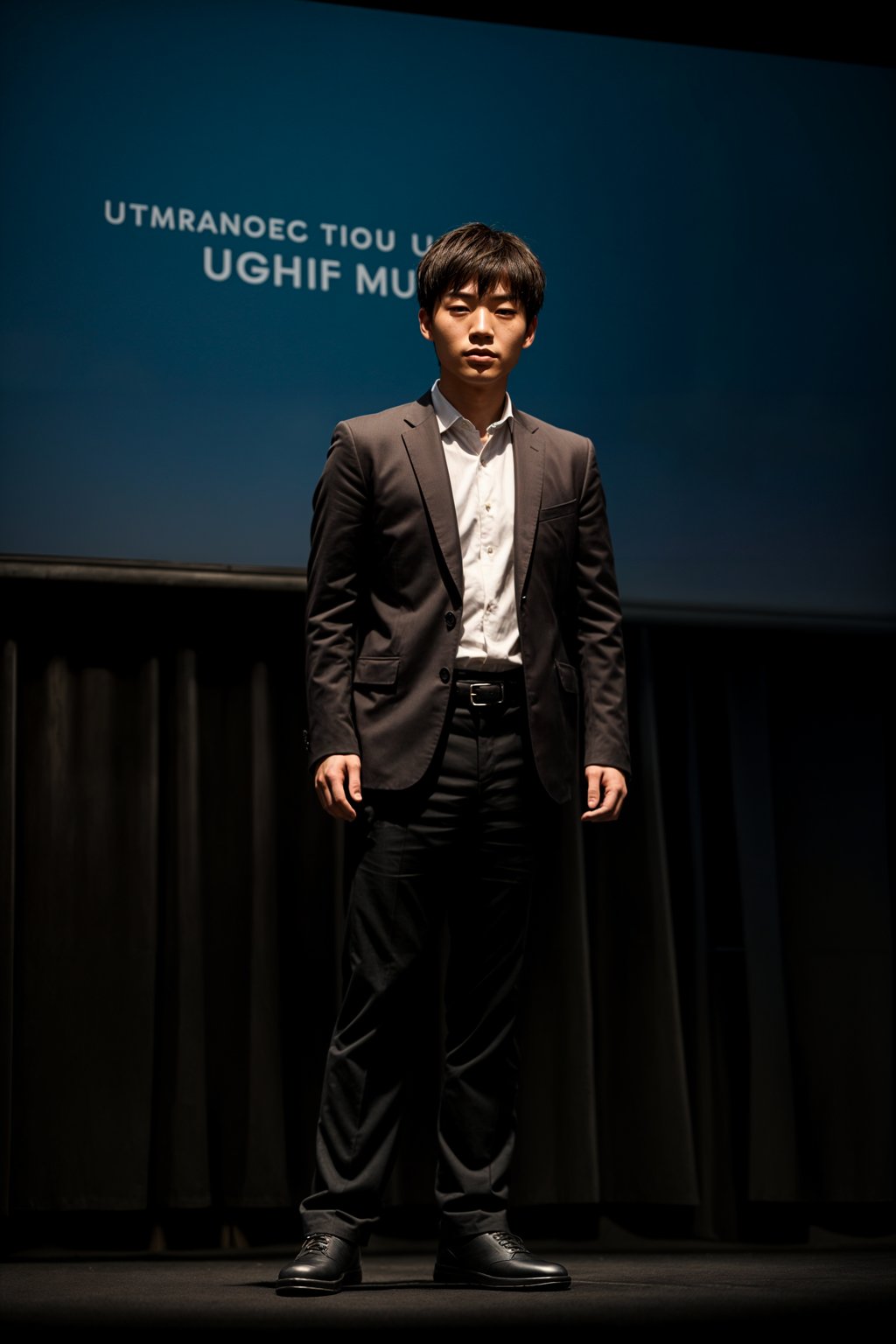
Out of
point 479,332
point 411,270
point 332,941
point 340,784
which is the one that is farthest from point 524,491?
point 332,941

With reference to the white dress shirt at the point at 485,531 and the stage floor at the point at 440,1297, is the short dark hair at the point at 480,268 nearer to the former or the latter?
the white dress shirt at the point at 485,531

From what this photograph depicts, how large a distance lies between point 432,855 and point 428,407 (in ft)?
2.06

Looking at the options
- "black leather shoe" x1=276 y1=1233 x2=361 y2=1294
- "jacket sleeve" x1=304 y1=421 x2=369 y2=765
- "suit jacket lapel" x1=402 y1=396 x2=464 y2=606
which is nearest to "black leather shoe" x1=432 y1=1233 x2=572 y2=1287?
"black leather shoe" x1=276 y1=1233 x2=361 y2=1294

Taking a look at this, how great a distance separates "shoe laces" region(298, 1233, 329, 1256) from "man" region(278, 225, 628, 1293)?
0.02 m

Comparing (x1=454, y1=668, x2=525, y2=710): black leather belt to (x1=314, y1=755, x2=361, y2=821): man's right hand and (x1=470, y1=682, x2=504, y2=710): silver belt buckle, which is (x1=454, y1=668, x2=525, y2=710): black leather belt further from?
(x1=314, y1=755, x2=361, y2=821): man's right hand

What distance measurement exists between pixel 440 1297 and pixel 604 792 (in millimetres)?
676

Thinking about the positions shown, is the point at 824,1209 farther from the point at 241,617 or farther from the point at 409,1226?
the point at 241,617

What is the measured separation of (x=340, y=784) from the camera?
1846 mm

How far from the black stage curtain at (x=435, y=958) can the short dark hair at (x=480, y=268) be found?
63 centimetres

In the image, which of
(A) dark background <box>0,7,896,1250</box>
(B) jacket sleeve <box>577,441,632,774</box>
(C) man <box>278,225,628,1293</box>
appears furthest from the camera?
(A) dark background <box>0,7,896,1250</box>

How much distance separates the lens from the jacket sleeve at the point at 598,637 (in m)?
1.98

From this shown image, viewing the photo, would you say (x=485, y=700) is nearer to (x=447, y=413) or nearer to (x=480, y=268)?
(x=447, y=413)

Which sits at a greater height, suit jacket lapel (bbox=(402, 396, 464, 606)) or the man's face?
the man's face

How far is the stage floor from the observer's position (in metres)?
1.52
